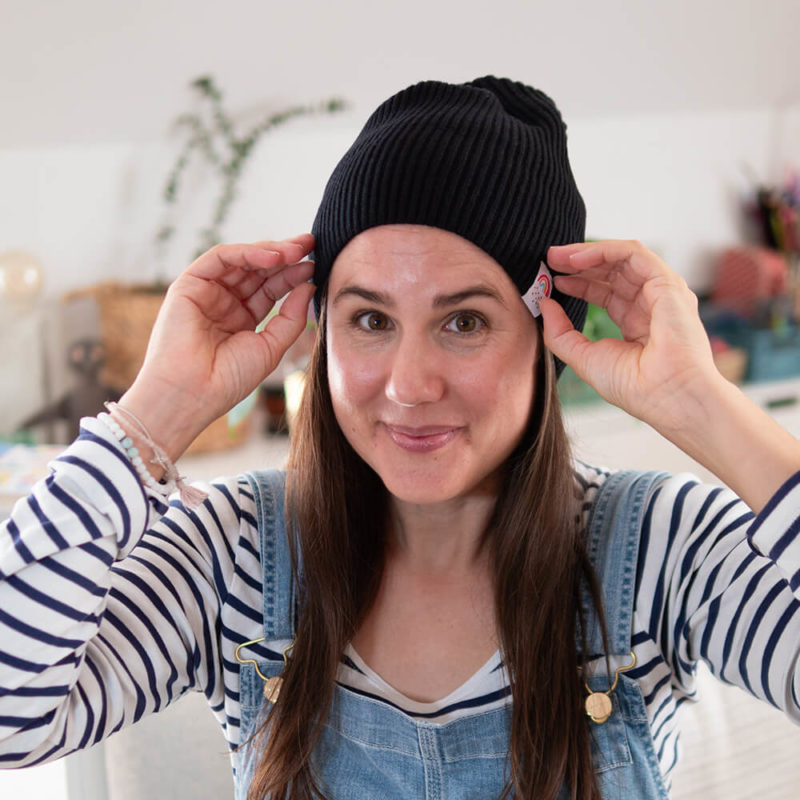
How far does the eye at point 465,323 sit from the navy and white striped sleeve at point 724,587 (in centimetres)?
30

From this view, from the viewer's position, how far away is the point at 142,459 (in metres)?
0.95

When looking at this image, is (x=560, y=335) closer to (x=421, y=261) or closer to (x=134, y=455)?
(x=421, y=261)

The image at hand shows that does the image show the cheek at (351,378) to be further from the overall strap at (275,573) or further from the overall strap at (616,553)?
the overall strap at (616,553)

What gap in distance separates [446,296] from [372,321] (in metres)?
0.10

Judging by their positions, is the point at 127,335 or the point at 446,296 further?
the point at 127,335

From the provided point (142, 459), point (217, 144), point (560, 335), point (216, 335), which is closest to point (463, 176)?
point (560, 335)

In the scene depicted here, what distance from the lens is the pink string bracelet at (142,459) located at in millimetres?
925

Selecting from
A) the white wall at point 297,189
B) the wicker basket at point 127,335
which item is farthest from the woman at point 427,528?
the white wall at point 297,189

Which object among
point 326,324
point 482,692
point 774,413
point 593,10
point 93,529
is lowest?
point 774,413

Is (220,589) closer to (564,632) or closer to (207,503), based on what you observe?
(207,503)

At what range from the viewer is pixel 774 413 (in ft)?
8.88

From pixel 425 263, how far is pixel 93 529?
428 millimetres

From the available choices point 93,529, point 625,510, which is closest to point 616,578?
point 625,510

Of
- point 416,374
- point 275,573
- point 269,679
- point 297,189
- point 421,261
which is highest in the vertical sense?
point 421,261
